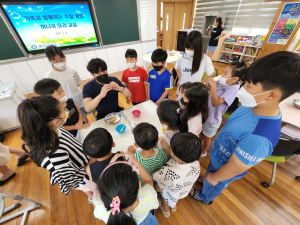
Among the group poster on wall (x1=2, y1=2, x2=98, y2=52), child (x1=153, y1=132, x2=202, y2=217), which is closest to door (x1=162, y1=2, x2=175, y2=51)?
poster on wall (x1=2, y1=2, x2=98, y2=52)

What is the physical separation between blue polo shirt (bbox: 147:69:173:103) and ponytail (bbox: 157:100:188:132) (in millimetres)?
766

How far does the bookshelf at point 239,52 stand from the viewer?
460 centimetres

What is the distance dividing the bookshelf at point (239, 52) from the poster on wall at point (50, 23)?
5.20m

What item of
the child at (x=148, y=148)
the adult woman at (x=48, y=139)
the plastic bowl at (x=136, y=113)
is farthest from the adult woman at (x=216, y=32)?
the adult woman at (x=48, y=139)

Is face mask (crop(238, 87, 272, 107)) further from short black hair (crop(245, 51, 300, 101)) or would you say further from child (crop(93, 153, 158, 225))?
child (crop(93, 153, 158, 225))

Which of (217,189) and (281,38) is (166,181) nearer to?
(217,189)

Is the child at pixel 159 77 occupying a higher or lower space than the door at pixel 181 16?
lower

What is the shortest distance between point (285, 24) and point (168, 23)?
13.8 feet

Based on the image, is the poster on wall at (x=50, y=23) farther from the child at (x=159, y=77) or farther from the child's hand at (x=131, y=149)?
the child's hand at (x=131, y=149)

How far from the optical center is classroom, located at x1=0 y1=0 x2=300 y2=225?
2.32ft

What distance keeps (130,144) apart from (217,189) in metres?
0.92

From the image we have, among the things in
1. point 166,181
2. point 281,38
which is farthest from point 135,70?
point 281,38

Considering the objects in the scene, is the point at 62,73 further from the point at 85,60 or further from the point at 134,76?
the point at 85,60

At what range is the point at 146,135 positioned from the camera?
910mm
